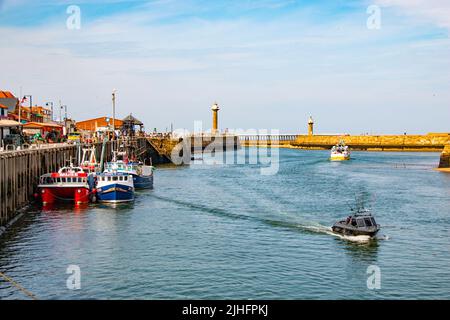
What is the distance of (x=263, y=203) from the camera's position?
2653 inches

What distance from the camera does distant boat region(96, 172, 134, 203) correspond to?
64.4 meters

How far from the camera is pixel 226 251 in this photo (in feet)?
134

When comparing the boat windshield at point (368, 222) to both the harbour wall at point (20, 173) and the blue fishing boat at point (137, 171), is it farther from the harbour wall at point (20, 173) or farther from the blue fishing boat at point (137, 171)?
the blue fishing boat at point (137, 171)

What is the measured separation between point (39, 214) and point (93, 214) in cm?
527

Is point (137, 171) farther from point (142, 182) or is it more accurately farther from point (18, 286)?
point (18, 286)

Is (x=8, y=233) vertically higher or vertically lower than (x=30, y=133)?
lower

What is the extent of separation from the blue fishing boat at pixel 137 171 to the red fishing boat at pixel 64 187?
11.7 m

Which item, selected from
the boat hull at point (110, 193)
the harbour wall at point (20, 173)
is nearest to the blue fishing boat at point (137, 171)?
the harbour wall at point (20, 173)

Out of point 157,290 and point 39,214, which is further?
point 39,214

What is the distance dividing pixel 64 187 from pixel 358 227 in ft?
108
